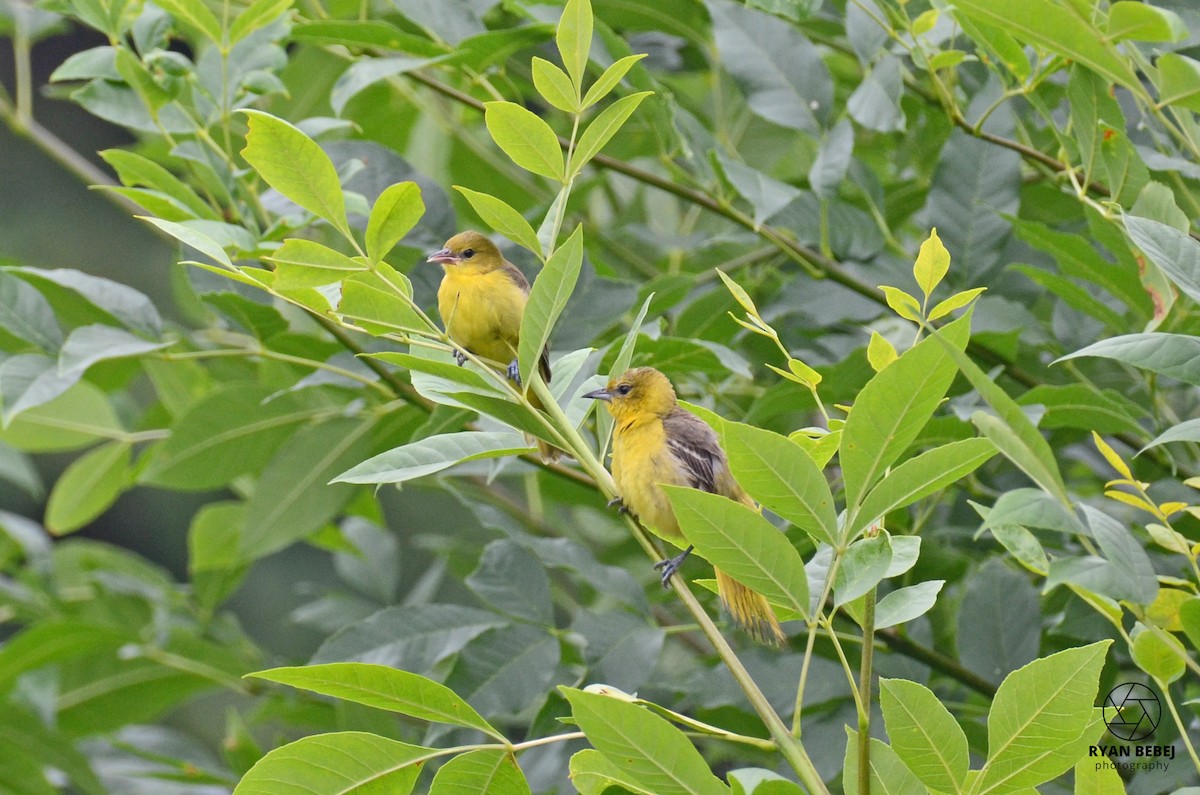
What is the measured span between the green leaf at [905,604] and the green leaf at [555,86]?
1.91 feet

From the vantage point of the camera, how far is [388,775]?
121 cm

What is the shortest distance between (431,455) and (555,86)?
1.39 ft

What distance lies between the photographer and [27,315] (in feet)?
7.49

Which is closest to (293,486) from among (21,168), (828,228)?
(828,228)

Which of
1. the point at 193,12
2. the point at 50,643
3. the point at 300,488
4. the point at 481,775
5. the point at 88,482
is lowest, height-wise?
the point at 50,643

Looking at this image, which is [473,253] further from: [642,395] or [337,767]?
[337,767]

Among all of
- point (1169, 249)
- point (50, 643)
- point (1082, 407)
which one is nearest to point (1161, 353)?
point (1169, 249)

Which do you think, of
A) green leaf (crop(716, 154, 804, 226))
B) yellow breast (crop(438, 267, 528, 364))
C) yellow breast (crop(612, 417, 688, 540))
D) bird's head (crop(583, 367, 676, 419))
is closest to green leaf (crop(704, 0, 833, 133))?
green leaf (crop(716, 154, 804, 226))

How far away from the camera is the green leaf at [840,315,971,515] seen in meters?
1.04

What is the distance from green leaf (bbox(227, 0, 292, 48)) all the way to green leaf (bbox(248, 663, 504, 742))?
1.32 meters

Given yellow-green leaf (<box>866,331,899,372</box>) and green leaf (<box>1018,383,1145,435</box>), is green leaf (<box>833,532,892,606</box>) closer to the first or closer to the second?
yellow-green leaf (<box>866,331,899,372</box>)

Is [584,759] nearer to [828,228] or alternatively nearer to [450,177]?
[828,228]

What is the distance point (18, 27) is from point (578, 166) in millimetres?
2858

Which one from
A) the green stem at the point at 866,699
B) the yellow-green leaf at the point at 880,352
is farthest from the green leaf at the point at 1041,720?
the yellow-green leaf at the point at 880,352
